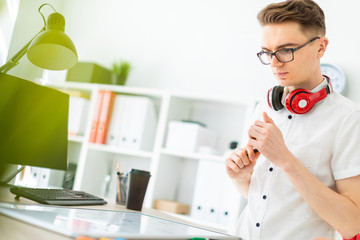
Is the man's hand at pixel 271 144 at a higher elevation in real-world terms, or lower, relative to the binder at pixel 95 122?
lower

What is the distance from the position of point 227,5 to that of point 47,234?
285cm

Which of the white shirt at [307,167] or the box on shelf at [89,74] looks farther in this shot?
the box on shelf at [89,74]

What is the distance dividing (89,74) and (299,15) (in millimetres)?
2374

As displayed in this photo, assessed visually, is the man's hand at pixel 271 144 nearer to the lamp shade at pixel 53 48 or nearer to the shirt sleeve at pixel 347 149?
the shirt sleeve at pixel 347 149

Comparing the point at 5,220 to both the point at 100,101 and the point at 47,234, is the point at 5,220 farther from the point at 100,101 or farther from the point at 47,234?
the point at 100,101

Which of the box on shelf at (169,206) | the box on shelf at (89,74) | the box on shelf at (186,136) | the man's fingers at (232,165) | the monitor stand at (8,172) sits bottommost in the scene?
the box on shelf at (169,206)

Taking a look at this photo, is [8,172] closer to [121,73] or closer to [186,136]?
[186,136]

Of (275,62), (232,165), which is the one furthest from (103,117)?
(275,62)

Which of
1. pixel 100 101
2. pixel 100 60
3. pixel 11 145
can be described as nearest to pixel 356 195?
pixel 11 145

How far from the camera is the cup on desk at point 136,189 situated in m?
1.53

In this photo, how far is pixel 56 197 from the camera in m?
1.33

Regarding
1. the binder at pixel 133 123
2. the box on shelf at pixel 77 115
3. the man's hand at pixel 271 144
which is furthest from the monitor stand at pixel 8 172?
the box on shelf at pixel 77 115

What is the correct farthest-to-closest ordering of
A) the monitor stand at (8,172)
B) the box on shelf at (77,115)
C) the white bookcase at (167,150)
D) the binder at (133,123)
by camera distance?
the box on shelf at (77,115) < the binder at (133,123) < the white bookcase at (167,150) < the monitor stand at (8,172)

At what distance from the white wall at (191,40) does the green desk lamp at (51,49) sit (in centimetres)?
178
